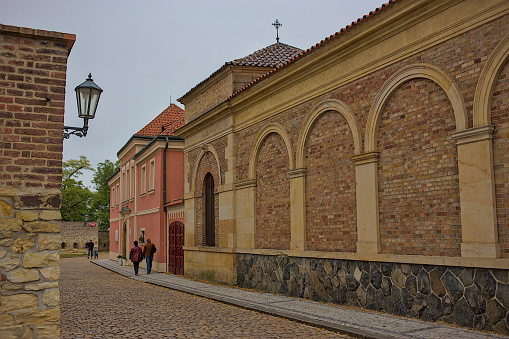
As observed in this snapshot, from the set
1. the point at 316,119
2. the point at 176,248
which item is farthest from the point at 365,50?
the point at 176,248

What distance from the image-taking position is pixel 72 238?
54000 millimetres

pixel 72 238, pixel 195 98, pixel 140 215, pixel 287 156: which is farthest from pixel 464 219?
pixel 72 238

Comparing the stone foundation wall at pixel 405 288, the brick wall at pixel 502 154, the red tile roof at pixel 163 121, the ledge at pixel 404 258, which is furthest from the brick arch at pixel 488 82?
the red tile roof at pixel 163 121

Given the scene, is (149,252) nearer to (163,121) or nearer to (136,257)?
(136,257)

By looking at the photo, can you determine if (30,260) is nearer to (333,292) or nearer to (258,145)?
(333,292)

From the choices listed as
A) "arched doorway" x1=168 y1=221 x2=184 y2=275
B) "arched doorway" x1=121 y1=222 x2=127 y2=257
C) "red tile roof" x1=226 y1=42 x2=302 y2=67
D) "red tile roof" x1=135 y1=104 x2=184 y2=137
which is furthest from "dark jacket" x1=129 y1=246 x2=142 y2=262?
"arched doorway" x1=121 y1=222 x2=127 y2=257

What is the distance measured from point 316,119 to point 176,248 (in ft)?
39.7

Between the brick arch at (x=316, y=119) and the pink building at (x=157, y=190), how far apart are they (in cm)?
992

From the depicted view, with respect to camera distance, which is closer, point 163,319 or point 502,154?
point 502,154

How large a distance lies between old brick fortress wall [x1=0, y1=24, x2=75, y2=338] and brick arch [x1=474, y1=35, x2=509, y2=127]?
20.4 ft

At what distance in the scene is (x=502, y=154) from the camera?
316 inches

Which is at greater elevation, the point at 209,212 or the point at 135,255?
the point at 209,212

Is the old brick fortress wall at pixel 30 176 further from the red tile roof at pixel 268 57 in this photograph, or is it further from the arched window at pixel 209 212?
the arched window at pixel 209 212

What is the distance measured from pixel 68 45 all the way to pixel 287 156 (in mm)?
7910
